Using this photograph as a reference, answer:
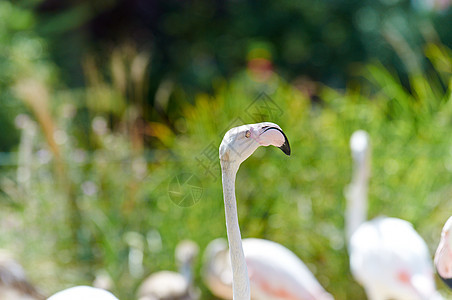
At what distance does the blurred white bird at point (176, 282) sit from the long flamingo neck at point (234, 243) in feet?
5.77

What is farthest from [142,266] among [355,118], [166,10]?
[166,10]

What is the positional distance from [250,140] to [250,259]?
1529 millimetres

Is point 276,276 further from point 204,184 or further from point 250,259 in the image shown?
point 204,184

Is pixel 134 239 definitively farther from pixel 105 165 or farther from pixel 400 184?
pixel 400 184

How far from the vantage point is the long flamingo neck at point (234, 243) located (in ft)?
6.32

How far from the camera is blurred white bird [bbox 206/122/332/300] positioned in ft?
6.18

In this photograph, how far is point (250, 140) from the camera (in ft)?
6.18

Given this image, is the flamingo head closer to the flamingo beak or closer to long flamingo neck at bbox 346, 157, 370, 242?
the flamingo beak

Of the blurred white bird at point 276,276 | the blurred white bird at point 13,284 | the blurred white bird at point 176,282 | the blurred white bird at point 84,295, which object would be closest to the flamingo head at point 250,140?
the blurred white bird at point 84,295

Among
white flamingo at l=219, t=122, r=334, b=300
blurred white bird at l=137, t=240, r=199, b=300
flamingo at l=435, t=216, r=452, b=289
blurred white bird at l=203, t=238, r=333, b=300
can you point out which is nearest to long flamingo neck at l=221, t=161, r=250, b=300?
white flamingo at l=219, t=122, r=334, b=300

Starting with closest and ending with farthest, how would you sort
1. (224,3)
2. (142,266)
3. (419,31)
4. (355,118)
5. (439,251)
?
(439,251) < (142,266) < (355,118) < (419,31) < (224,3)

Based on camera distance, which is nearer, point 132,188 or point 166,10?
point 132,188

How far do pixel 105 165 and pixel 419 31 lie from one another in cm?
685

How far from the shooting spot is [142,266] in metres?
4.07
